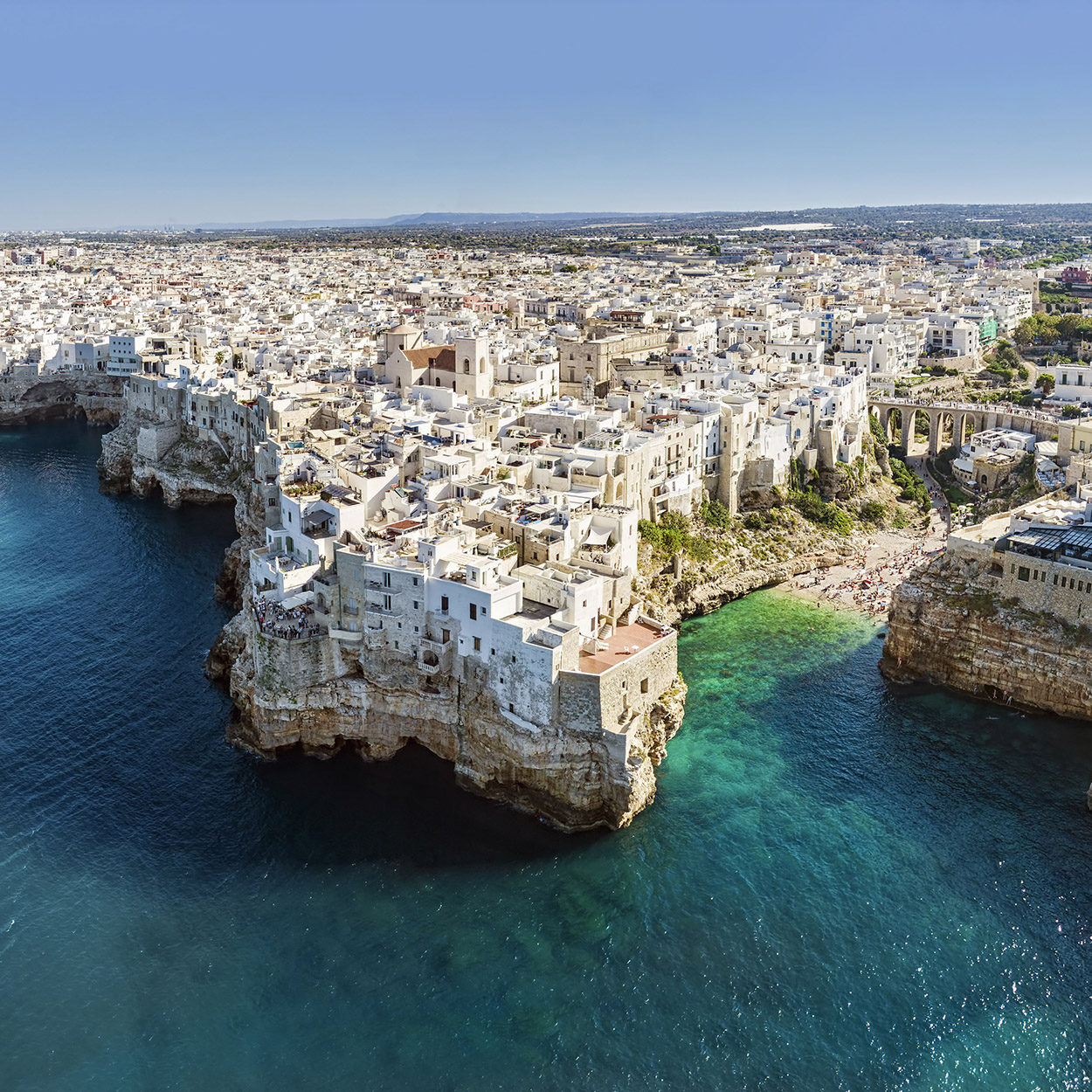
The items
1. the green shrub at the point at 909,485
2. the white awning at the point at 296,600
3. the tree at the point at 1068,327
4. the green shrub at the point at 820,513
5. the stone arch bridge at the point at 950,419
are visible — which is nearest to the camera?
the white awning at the point at 296,600

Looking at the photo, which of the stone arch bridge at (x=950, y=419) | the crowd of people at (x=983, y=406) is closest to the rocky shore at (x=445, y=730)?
the stone arch bridge at (x=950, y=419)

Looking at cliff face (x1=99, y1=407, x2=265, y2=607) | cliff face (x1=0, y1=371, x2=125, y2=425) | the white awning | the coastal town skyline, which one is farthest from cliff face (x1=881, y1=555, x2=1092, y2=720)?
cliff face (x1=0, y1=371, x2=125, y2=425)

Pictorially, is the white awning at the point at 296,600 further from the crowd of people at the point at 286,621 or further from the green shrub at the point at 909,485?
the green shrub at the point at 909,485

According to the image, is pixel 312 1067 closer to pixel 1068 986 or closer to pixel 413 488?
pixel 1068 986

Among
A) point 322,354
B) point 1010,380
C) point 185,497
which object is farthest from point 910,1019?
point 1010,380

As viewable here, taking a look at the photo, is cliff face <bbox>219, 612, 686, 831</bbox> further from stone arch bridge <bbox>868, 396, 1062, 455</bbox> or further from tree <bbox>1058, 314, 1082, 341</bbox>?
tree <bbox>1058, 314, 1082, 341</bbox>

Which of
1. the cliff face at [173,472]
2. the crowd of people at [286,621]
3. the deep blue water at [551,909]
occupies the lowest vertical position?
the deep blue water at [551,909]
